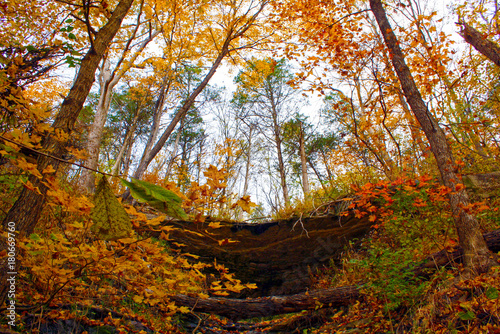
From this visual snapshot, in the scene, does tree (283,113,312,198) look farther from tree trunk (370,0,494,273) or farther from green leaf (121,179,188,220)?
green leaf (121,179,188,220)

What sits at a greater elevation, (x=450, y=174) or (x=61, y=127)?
(x=450, y=174)

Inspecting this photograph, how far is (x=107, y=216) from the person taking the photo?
0.52m

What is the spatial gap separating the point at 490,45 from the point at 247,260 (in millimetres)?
4686

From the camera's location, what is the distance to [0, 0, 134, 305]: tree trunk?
1201 millimetres

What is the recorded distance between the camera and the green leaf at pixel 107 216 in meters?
0.51

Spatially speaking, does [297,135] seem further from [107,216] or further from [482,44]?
[107,216]

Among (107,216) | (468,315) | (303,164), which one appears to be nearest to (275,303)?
(468,315)

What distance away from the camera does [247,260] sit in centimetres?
458

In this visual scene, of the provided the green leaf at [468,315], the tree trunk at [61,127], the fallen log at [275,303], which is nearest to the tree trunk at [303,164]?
the fallen log at [275,303]

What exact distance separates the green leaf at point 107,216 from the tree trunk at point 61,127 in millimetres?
894

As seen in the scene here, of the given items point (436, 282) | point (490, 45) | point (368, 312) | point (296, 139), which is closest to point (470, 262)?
point (436, 282)

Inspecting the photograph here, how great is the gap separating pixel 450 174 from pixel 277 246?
2.87 m

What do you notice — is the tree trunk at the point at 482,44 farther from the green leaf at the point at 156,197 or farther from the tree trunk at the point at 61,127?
the green leaf at the point at 156,197

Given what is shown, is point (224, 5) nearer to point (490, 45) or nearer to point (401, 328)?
point (490, 45)
